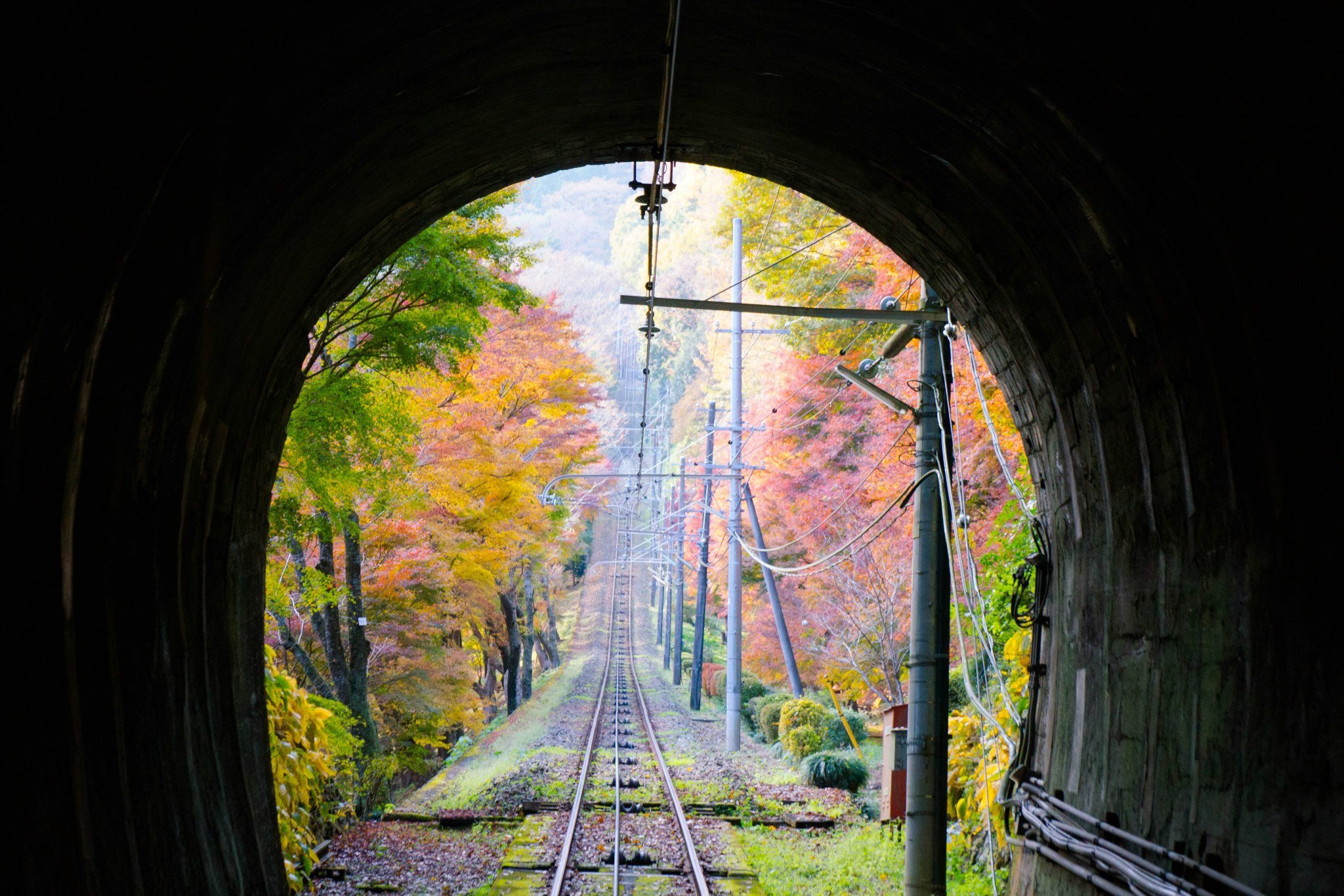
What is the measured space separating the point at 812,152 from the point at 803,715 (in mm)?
14240

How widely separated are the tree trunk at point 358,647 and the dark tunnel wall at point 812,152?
28.2 feet

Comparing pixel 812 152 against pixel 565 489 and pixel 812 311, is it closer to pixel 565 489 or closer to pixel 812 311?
pixel 812 311

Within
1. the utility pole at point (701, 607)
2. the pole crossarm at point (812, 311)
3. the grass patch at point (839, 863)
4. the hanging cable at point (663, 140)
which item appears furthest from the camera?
the utility pole at point (701, 607)

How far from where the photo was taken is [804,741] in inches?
731

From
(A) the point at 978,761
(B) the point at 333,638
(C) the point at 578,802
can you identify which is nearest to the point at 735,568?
(C) the point at 578,802

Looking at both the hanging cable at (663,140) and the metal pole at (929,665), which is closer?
the hanging cable at (663,140)

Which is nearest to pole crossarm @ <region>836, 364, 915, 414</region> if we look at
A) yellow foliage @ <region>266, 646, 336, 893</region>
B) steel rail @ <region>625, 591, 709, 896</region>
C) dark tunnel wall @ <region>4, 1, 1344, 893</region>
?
dark tunnel wall @ <region>4, 1, 1344, 893</region>

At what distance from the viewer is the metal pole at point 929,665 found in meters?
8.19

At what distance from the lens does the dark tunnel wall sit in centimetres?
341

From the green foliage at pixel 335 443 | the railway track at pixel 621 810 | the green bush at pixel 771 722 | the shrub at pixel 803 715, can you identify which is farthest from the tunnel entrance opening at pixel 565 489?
the railway track at pixel 621 810

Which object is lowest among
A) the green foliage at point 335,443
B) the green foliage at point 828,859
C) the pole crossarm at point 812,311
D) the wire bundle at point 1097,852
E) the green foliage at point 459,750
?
the green foliage at point 459,750

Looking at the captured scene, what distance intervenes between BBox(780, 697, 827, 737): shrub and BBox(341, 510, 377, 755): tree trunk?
24.1ft

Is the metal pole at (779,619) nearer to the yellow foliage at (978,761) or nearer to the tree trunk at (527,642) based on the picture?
the yellow foliage at (978,761)

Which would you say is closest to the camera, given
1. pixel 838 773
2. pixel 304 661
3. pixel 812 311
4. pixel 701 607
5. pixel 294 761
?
pixel 812 311
